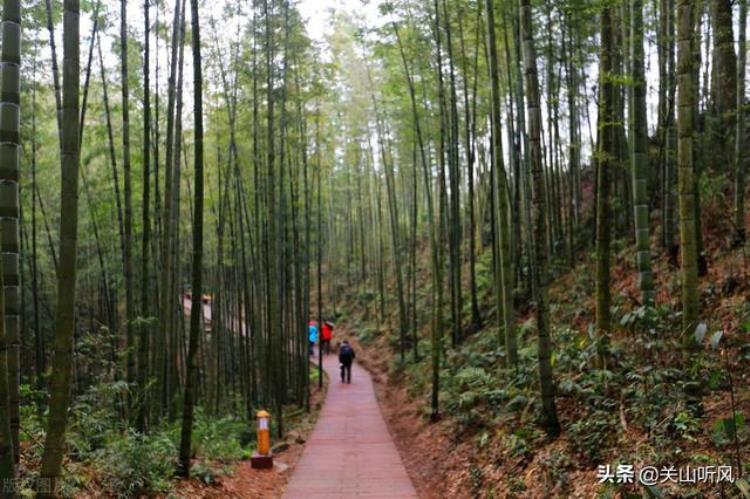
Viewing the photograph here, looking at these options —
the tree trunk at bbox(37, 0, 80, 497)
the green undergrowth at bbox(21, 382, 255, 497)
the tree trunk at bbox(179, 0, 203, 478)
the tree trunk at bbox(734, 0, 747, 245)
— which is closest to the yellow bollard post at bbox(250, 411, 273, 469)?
the green undergrowth at bbox(21, 382, 255, 497)

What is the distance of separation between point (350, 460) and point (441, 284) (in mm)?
2721

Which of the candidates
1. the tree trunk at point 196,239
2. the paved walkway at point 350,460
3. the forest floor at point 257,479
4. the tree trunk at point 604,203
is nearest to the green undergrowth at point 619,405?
the tree trunk at point 604,203

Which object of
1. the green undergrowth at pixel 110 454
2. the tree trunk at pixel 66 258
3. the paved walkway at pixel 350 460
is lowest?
the paved walkway at pixel 350 460

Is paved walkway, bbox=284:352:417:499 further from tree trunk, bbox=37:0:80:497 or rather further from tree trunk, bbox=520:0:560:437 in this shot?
tree trunk, bbox=37:0:80:497

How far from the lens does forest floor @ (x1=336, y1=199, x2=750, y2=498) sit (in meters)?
3.33

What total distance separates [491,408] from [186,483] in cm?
330

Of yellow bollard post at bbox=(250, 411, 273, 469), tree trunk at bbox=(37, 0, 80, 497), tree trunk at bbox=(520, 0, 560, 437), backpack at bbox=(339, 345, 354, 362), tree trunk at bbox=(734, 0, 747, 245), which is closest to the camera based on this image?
tree trunk at bbox=(37, 0, 80, 497)

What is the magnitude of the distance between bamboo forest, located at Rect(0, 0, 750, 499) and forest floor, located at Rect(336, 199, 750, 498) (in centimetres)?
3

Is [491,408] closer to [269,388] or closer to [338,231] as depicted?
[269,388]

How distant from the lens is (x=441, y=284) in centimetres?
794

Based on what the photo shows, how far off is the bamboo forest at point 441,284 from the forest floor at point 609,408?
0.03 metres

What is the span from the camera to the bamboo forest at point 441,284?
3.24 metres

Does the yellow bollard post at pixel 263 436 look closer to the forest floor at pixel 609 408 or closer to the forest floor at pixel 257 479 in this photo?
the forest floor at pixel 257 479

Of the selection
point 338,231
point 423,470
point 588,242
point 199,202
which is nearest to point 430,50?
point 588,242
